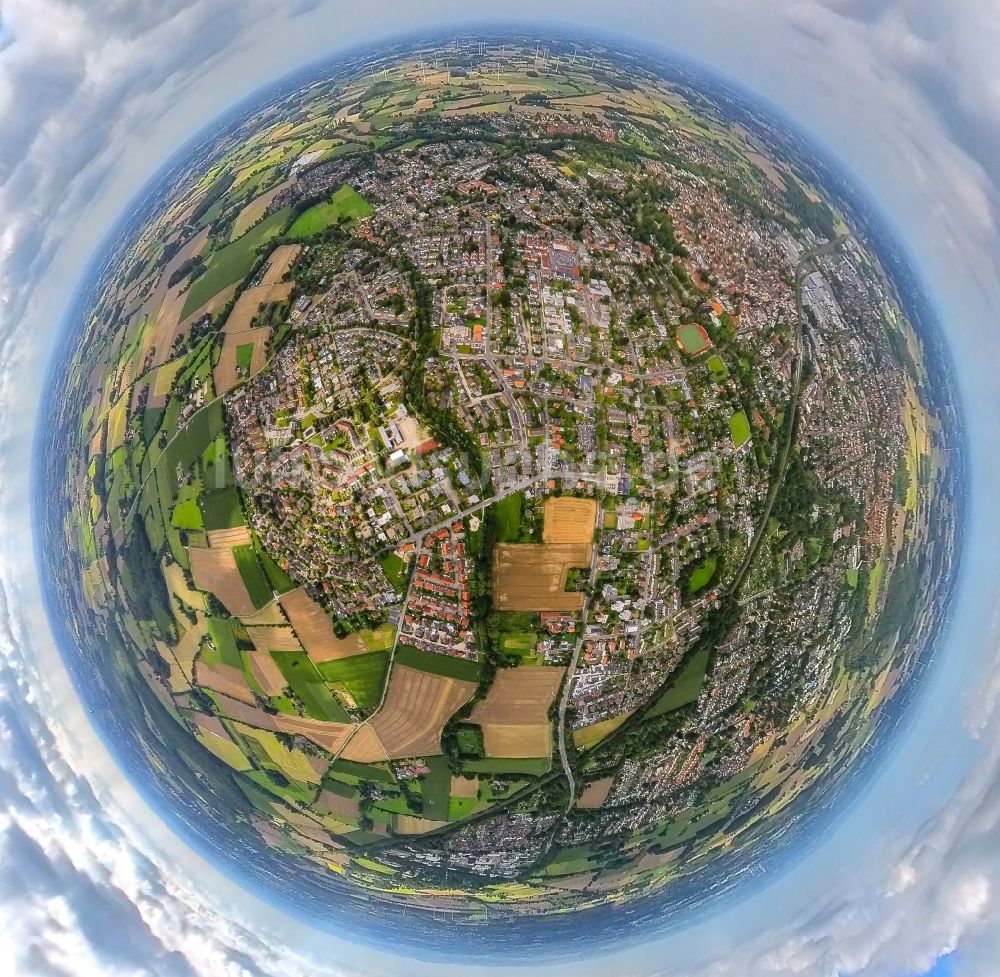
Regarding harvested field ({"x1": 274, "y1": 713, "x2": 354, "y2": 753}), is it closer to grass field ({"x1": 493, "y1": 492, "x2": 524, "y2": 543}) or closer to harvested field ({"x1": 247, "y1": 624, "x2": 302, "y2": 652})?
harvested field ({"x1": 247, "y1": 624, "x2": 302, "y2": 652})

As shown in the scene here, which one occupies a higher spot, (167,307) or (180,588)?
(167,307)

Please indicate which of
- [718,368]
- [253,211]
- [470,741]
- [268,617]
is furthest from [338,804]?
[253,211]

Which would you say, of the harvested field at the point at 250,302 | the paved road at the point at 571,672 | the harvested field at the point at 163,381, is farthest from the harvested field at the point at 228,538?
the paved road at the point at 571,672

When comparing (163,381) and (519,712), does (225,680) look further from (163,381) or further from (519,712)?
(163,381)

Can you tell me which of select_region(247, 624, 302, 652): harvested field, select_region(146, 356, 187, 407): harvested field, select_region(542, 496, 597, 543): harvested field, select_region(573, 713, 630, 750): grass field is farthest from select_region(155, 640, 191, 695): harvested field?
select_region(542, 496, 597, 543): harvested field

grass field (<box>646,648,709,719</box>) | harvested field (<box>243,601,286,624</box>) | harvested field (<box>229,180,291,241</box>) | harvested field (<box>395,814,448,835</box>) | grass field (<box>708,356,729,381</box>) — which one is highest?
harvested field (<box>229,180,291,241</box>)
